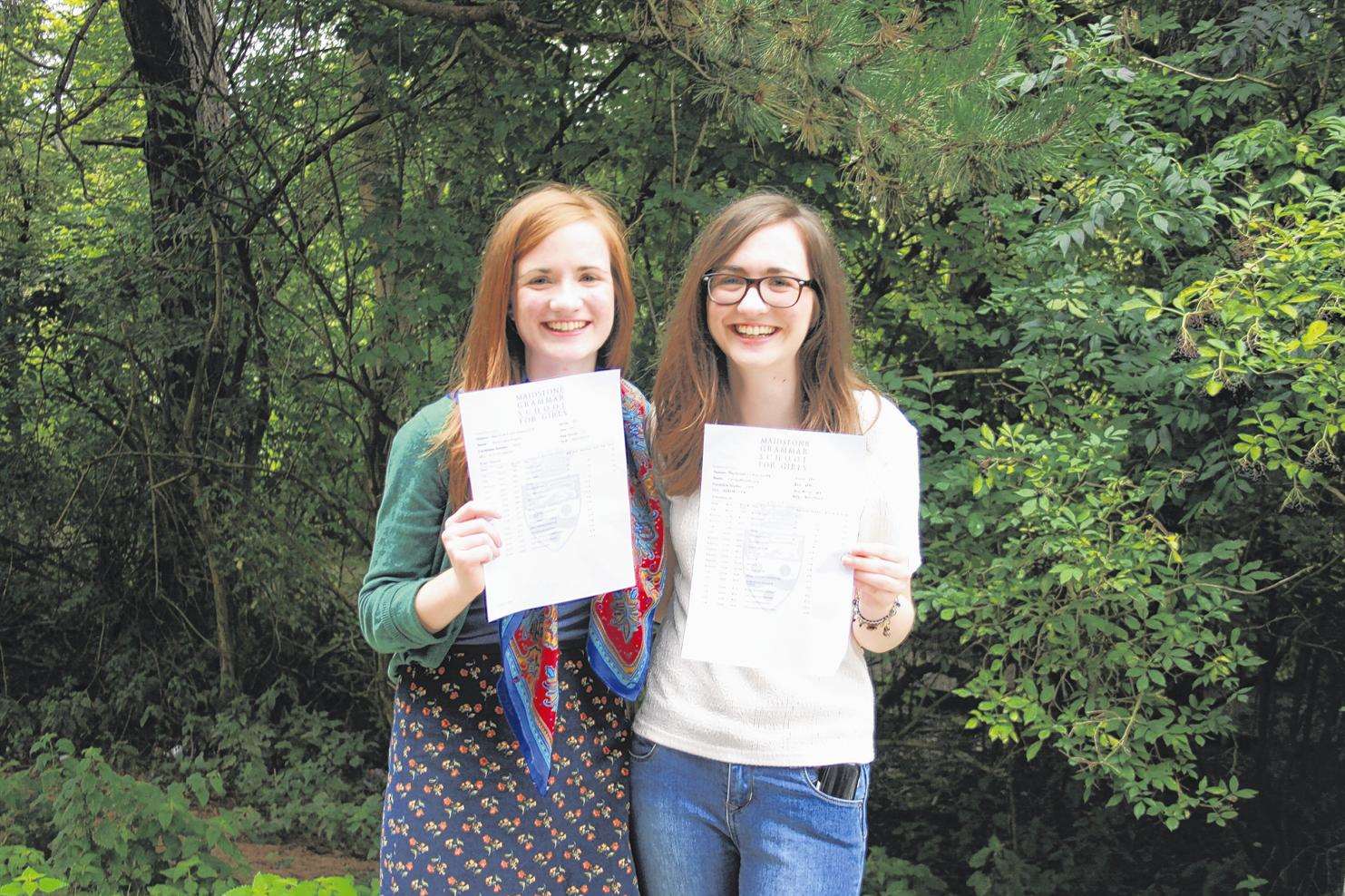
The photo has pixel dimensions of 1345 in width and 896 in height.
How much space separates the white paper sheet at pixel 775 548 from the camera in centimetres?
179

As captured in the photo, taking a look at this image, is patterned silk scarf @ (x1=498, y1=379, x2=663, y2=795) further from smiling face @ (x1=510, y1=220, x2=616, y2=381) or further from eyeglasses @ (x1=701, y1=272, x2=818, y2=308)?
eyeglasses @ (x1=701, y1=272, x2=818, y2=308)

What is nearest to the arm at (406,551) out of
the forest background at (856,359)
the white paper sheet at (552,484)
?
the white paper sheet at (552,484)

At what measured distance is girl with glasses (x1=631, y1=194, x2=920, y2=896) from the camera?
1.82 m

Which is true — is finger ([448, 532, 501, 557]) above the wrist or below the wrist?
above

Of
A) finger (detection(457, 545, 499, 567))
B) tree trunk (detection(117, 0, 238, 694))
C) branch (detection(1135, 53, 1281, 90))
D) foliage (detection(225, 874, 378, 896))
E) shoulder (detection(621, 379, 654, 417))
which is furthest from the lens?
tree trunk (detection(117, 0, 238, 694))

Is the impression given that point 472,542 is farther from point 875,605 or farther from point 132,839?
point 132,839

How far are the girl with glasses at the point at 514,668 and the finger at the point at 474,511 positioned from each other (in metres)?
0.09

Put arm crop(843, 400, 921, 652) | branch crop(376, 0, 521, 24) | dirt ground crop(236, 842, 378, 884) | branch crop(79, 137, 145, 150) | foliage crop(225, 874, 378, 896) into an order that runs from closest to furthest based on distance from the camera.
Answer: arm crop(843, 400, 921, 652)
foliage crop(225, 874, 378, 896)
branch crop(376, 0, 521, 24)
dirt ground crop(236, 842, 378, 884)
branch crop(79, 137, 145, 150)

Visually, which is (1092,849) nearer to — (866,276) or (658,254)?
(866,276)

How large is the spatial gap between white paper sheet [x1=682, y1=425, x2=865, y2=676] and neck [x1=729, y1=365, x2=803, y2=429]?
0.47 feet

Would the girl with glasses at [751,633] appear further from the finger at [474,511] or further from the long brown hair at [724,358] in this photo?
the finger at [474,511]

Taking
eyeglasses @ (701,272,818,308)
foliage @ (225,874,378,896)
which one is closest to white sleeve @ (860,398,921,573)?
eyeglasses @ (701,272,818,308)

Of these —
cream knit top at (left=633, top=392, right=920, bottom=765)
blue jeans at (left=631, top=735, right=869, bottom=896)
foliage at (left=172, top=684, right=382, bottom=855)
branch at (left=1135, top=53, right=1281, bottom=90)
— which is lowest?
foliage at (left=172, top=684, right=382, bottom=855)

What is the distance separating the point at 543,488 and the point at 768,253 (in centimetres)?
50
